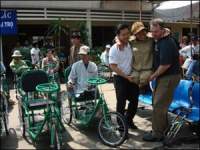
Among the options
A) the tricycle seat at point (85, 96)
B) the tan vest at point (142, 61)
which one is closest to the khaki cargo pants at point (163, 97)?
the tan vest at point (142, 61)

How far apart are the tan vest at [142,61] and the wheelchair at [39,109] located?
139cm

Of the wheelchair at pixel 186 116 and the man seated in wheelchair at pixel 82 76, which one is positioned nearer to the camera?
the wheelchair at pixel 186 116

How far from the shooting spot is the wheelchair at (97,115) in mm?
6250

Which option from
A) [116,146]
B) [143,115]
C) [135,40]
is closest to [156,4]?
[143,115]

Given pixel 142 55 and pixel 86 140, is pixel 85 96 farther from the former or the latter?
pixel 142 55

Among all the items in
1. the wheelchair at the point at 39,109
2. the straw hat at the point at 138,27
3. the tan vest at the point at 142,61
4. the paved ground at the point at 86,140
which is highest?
the straw hat at the point at 138,27

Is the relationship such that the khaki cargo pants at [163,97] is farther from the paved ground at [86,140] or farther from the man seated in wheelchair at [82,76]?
the man seated in wheelchair at [82,76]

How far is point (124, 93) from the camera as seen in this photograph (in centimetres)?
680

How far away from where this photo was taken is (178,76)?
20.7 feet

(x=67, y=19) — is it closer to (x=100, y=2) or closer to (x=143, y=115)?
(x=100, y=2)

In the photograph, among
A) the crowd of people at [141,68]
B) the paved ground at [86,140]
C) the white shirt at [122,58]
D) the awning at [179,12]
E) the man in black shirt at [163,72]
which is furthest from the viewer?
the awning at [179,12]

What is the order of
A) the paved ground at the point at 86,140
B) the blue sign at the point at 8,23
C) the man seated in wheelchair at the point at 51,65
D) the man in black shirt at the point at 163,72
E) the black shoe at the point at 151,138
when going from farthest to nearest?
the blue sign at the point at 8,23 < the man seated in wheelchair at the point at 51,65 < the black shoe at the point at 151,138 < the paved ground at the point at 86,140 < the man in black shirt at the point at 163,72

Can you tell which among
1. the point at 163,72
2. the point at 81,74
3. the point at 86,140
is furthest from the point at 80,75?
the point at 163,72

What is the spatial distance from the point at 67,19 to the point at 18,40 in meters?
3.01
